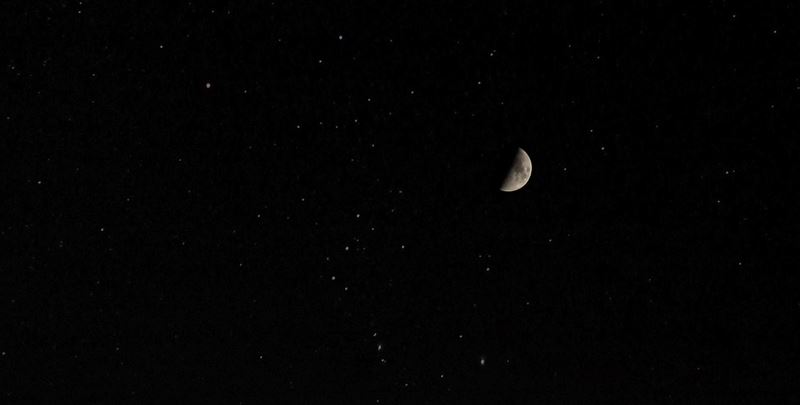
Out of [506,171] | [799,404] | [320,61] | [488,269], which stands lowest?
[799,404]

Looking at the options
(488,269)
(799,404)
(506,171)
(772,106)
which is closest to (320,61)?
(506,171)

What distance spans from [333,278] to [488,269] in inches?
10.3

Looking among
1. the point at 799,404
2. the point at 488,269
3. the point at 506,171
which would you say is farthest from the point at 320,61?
the point at 799,404

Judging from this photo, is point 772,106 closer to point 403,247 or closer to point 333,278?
point 403,247

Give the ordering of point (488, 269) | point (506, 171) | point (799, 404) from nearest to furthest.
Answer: point (506, 171) → point (488, 269) → point (799, 404)

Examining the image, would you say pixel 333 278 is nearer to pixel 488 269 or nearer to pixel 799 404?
pixel 488 269

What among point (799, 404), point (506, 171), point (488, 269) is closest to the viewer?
point (506, 171)

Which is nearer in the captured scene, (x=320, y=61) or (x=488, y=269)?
(x=320, y=61)

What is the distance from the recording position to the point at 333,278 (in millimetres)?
1766

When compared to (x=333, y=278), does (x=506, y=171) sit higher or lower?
higher

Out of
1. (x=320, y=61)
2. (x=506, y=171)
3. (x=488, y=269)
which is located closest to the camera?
(x=320, y=61)

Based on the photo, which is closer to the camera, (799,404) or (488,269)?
(488,269)

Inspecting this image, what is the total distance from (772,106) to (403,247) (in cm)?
63

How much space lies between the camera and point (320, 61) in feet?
4.95
